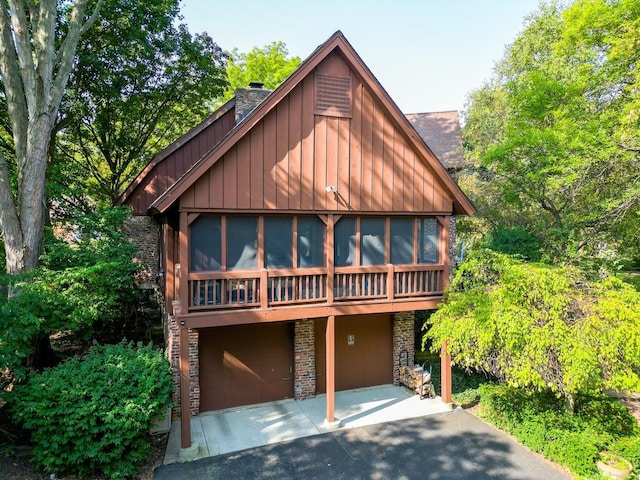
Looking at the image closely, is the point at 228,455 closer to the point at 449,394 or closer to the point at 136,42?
the point at 449,394

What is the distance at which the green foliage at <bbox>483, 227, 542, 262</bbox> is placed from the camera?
48.1 feet

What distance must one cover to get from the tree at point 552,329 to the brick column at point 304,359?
335cm

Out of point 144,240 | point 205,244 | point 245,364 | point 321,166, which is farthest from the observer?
point 144,240

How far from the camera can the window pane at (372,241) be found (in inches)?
365

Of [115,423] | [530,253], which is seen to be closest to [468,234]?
[530,253]

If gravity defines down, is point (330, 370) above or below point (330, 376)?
above

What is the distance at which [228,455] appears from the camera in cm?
769

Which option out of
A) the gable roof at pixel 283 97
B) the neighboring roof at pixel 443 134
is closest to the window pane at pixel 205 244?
the gable roof at pixel 283 97

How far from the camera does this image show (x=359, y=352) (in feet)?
36.6

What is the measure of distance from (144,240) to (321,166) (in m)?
8.52

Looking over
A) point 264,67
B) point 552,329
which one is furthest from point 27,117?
point 264,67

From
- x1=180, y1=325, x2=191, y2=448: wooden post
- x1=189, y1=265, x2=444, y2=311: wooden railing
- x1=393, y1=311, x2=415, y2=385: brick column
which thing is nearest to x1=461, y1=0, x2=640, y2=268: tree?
x1=393, y1=311, x2=415, y2=385: brick column

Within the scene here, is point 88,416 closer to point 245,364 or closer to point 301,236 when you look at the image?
point 245,364

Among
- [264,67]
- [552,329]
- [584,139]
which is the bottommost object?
[552,329]
